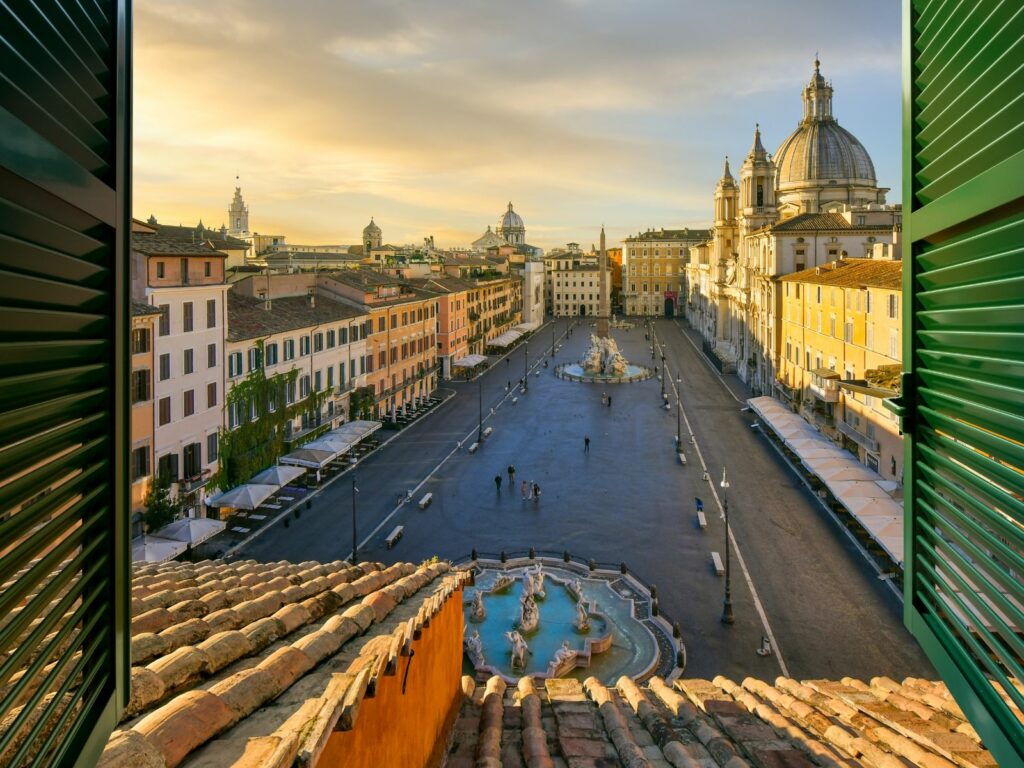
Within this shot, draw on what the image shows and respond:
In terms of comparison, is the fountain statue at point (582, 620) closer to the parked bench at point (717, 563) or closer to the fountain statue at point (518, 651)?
the fountain statue at point (518, 651)

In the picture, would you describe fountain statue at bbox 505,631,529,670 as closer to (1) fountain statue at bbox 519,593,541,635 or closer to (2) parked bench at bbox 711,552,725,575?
(1) fountain statue at bbox 519,593,541,635

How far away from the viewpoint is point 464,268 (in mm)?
91938

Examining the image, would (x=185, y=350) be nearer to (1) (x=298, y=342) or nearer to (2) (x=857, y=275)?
→ (1) (x=298, y=342)

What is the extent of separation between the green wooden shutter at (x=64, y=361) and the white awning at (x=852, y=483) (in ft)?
71.2

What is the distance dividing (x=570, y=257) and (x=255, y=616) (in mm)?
124327

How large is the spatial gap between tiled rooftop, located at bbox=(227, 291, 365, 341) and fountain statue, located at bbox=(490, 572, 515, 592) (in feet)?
49.3

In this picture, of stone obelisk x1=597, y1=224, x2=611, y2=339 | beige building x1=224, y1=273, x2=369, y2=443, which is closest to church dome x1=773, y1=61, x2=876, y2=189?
stone obelisk x1=597, y1=224, x2=611, y2=339

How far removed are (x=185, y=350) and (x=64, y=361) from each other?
2686cm

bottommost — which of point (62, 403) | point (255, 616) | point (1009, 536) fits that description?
point (255, 616)

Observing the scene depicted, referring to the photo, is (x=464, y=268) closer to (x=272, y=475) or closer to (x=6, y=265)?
(x=272, y=475)

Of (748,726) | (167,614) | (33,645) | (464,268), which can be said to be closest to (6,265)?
(33,645)

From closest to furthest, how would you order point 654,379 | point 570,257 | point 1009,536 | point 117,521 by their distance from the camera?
1. point 1009,536
2. point 117,521
3. point 654,379
4. point 570,257

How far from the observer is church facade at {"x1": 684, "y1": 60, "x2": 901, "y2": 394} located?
179 ft

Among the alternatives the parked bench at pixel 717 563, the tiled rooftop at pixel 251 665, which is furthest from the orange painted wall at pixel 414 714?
the parked bench at pixel 717 563
